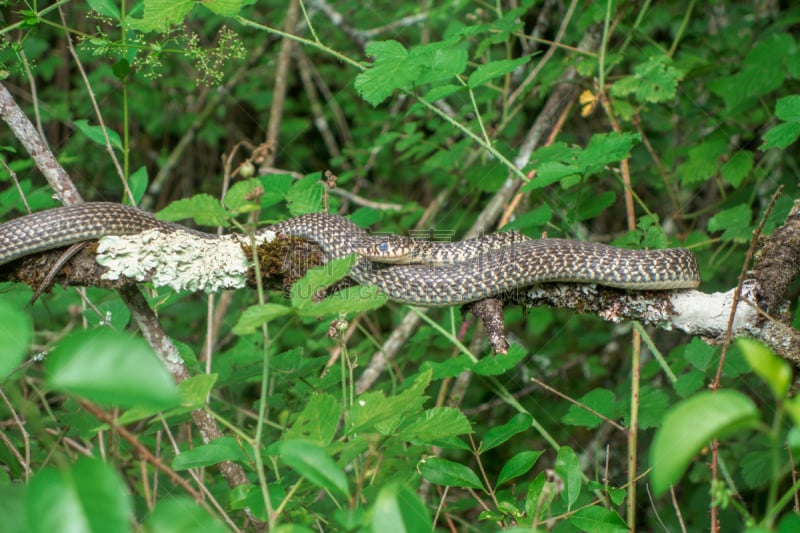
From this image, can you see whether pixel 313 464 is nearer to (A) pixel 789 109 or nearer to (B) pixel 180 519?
(B) pixel 180 519

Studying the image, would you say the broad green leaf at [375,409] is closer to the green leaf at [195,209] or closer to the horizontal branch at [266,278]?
the green leaf at [195,209]

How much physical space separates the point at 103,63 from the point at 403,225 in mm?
4847

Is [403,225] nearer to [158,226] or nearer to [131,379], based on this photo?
[158,226]

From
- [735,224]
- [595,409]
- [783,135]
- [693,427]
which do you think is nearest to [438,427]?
[693,427]

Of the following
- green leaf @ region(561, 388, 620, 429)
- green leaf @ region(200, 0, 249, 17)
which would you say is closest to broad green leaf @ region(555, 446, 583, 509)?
green leaf @ region(561, 388, 620, 429)

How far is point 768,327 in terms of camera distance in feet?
12.1

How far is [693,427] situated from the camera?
4.01 feet

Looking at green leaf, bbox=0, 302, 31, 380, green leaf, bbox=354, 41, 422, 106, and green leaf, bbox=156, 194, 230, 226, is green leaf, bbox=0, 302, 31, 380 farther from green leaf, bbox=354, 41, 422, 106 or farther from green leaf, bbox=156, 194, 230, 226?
green leaf, bbox=354, 41, 422, 106

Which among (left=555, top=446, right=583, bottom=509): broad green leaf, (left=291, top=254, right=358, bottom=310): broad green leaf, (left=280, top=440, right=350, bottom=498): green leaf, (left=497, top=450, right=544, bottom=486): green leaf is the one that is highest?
(left=291, top=254, right=358, bottom=310): broad green leaf

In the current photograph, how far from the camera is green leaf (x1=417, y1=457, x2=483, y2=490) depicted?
2770 millimetres

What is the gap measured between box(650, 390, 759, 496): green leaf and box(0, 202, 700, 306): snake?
2737 mm

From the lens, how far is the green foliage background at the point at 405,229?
7.10 feet

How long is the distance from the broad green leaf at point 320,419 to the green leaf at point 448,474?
2.51 feet

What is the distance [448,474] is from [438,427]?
1.57ft
